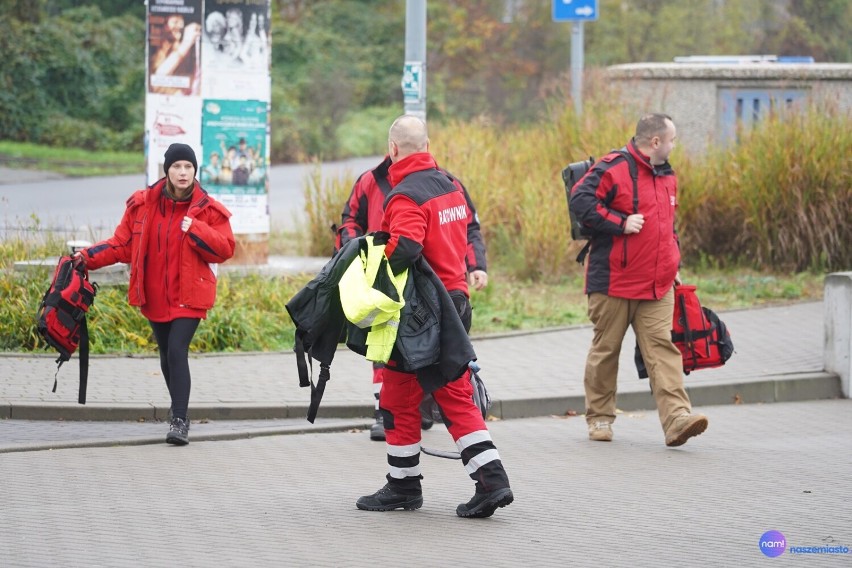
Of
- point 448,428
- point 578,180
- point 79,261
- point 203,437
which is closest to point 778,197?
point 578,180

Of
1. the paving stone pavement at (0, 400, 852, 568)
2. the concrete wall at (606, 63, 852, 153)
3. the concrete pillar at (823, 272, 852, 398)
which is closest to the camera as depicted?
the paving stone pavement at (0, 400, 852, 568)

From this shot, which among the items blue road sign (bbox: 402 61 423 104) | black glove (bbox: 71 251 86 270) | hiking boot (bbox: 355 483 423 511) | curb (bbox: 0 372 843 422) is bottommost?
curb (bbox: 0 372 843 422)

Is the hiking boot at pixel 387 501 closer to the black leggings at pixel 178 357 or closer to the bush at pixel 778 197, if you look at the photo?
the black leggings at pixel 178 357

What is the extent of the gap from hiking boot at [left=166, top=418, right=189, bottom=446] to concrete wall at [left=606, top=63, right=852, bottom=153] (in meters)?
10.9

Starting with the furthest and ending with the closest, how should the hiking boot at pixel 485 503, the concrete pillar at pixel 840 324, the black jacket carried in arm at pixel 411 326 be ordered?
the concrete pillar at pixel 840 324 → the hiking boot at pixel 485 503 → the black jacket carried in arm at pixel 411 326

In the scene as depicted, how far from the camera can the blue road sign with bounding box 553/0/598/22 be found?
17.0 meters

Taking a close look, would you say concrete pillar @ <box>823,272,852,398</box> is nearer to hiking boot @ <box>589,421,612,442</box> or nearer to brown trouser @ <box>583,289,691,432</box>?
brown trouser @ <box>583,289,691,432</box>

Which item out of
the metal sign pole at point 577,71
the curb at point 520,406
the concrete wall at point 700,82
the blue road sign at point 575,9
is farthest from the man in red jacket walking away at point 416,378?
the concrete wall at point 700,82

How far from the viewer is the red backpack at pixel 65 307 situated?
25.3 ft

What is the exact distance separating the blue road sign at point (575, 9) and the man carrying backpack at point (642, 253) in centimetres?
938

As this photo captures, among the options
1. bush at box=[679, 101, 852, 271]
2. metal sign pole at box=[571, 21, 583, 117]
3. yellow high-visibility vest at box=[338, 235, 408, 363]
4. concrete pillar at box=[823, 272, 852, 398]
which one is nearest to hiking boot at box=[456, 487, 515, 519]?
yellow high-visibility vest at box=[338, 235, 408, 363]

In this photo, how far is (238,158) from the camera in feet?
41.0

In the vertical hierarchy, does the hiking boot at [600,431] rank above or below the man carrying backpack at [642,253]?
below

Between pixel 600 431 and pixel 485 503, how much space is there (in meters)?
2.23
